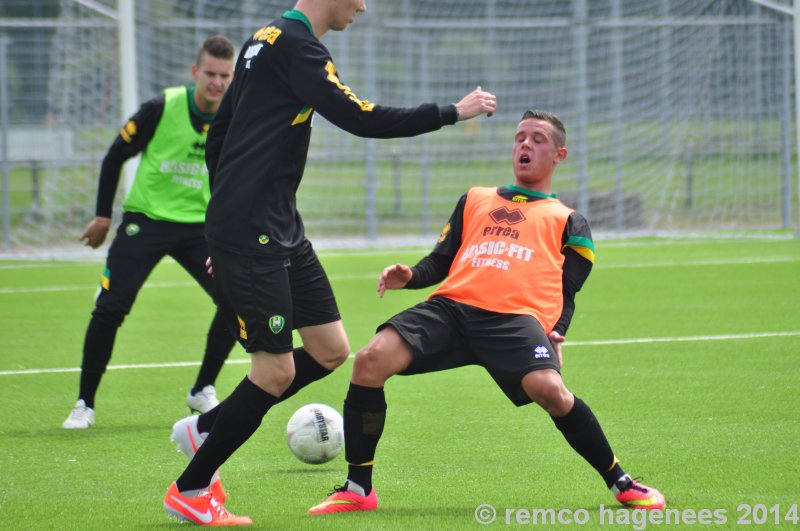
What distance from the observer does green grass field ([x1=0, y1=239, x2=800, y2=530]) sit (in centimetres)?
457

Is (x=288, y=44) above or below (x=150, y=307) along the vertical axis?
above

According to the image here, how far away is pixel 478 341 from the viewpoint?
458 cm

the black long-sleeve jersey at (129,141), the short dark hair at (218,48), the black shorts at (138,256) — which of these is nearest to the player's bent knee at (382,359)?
the black shorts at (138,256)

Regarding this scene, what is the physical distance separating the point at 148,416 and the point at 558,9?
1489 centimetres

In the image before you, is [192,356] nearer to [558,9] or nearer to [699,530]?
[699,530]

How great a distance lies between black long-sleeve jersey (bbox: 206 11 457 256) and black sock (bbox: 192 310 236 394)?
2262 millimetres

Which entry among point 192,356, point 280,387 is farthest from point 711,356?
point 280,387

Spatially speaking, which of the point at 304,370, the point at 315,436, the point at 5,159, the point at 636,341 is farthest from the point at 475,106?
the point at 5,159

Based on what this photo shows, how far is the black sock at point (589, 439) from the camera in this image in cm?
441

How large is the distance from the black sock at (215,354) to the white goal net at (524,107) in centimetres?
1058

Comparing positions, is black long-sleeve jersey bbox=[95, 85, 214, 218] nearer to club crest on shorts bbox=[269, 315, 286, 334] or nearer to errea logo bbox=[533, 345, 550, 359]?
club crest on shorts bbox=[269, 315, 286, 334]

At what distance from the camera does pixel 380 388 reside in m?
4.58

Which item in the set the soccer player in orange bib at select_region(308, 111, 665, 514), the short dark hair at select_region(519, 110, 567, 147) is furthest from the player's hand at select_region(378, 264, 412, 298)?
the short dark hair at select_region(519, 110, 567, 147)

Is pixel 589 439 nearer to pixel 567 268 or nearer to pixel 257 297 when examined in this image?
pixel 567 268
